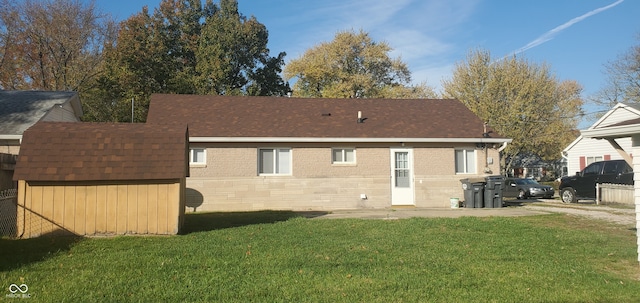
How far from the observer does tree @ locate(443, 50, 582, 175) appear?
34938mm

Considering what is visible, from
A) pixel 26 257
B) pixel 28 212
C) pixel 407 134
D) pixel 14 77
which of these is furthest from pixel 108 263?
pixel 14 77

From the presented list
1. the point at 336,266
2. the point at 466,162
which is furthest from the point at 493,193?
the point at 336,266

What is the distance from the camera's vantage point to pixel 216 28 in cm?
3491

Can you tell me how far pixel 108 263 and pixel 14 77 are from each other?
3495cm

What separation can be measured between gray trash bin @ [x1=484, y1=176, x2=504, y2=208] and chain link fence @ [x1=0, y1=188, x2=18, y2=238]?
14.2m

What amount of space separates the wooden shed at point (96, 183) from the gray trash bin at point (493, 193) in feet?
36.6

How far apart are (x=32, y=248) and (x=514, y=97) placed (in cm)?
3470

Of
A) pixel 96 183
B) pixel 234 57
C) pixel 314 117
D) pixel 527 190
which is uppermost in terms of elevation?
pixel 234 57

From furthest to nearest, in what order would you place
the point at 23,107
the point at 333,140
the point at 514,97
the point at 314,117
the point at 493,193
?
the point at 514,97
the point at 314,117
the point at 23,107
the point at 333,140
the point at 493,193

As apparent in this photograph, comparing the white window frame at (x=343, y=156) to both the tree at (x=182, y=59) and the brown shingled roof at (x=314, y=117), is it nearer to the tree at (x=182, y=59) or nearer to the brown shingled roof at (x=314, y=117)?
the brown shingled roof at (x=314, y=117)

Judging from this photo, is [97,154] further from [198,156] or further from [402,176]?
[402,176]

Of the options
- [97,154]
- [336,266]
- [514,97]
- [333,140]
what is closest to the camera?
[336,266]

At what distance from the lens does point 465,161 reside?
1812 centimetres

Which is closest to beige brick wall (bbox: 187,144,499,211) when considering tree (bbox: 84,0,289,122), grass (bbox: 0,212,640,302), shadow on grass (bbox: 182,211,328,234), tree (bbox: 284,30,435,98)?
shadow on grass (bbox: 182,211,328,234)
